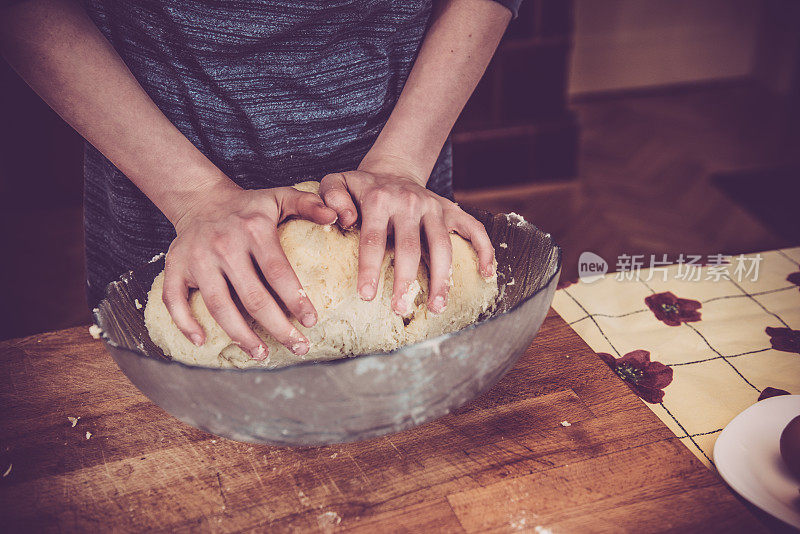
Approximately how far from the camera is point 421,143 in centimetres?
76

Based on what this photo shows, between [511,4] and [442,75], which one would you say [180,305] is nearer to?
[442,75]

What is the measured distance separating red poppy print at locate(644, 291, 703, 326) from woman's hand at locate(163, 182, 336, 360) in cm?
50

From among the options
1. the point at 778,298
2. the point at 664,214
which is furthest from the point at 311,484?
the point at 664,214

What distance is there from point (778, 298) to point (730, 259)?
10 cm

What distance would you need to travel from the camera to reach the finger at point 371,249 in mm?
544

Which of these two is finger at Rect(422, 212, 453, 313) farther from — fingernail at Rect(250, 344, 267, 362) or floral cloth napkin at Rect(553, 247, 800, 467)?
floral cloth napkin at Rect(553, 247, 800, 467)

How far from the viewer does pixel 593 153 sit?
3074 mm

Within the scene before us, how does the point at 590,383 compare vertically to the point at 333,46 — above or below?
below

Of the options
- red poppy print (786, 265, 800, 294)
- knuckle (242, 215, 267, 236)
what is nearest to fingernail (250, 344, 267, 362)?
knuckle (242, 215, 267, 236)

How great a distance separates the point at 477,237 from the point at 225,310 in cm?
26

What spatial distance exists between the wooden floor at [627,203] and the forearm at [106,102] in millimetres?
1570

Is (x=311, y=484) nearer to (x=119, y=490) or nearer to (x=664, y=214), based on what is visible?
(x=119, y=490)

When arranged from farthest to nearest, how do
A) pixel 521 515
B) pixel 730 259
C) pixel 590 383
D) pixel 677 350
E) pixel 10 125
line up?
1. pixel 10 125
2. pixel 730 259
3. pixel 677 350
4. pixel 590 383
5. pixel 521 515

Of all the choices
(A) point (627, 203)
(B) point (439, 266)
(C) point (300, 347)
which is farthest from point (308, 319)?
(A) point (627, 203)
